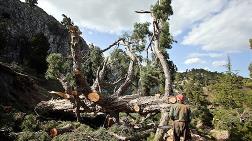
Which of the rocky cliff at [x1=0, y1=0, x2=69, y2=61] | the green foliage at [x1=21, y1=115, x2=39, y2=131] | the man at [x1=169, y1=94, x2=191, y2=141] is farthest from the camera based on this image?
the rocky cliff at [x1=0, y1=0, x2=69, y2=61]

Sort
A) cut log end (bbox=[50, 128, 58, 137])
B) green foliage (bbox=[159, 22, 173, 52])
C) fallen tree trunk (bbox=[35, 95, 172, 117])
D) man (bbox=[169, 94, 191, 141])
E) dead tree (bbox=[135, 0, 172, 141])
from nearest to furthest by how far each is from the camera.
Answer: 1. man (bbox=[169, 94, 191, 141])
2. cut log end (bbox=[50, 128, 58, 137])
3. dead tree (bbox=[135, 0, 172, 141])
4. fallen tree trunk (bbox=[35, 95, 172, 117])
5. green foliage (bbox=[159, 22, 173, 52])

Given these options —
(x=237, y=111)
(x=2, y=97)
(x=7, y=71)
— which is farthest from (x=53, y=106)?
(x=237, y=111)

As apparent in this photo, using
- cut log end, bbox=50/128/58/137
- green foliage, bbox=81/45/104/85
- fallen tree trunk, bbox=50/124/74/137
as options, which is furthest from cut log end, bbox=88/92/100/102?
green foliage, bbox=81/45/104/85

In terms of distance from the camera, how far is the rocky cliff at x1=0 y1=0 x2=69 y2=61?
57350 mm

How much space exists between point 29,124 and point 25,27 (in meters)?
60.9

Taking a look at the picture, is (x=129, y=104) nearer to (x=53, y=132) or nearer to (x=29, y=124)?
(x=53, y=132)

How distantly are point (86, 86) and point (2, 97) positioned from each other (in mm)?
4821

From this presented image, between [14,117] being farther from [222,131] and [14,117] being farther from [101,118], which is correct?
[222,131]

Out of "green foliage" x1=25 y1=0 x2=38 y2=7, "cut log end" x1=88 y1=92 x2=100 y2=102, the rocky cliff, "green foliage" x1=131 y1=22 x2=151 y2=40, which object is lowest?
"cut log end" x1=88 y1=92 x2=100 y2=102

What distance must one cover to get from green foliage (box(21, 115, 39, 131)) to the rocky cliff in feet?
130

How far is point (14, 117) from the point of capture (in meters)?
13.3

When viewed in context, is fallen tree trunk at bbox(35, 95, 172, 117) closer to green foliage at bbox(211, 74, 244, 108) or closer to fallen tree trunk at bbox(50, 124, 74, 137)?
fallen tree trunk at bbox(50, 124, 74, 137)

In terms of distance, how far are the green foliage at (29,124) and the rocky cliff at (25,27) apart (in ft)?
130

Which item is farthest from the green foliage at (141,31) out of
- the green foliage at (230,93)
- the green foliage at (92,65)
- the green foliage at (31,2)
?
the green foliage at (31,2)
